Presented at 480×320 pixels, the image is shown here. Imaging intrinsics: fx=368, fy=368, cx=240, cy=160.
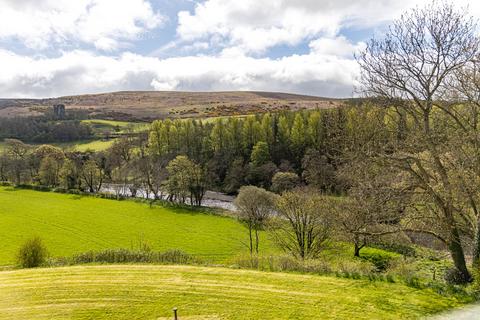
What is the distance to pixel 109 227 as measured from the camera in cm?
4966

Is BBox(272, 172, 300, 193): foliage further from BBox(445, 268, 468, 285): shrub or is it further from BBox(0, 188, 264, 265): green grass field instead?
BBox(445, 268, 468, 285): shrub

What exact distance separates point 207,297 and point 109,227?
41.0m

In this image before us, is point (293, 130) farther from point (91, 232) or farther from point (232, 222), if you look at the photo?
point (91, 232)

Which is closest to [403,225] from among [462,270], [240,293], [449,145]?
[462,270]

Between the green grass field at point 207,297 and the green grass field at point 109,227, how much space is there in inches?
980

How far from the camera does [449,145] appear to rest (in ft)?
38.0

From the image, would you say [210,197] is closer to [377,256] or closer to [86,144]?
[377,256]

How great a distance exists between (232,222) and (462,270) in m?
39.7

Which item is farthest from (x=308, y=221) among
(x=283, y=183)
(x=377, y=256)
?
(x=283, y=183)

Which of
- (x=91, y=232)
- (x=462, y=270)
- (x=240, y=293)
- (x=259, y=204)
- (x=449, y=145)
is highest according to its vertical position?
(x=449, y=145)

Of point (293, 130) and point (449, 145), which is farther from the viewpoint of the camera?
point (293, 130)

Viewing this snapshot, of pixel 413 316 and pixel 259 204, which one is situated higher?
pixel 413 316

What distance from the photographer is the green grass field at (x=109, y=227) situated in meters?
42.1

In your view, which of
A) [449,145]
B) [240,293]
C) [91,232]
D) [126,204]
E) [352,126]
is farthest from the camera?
[126,204]
